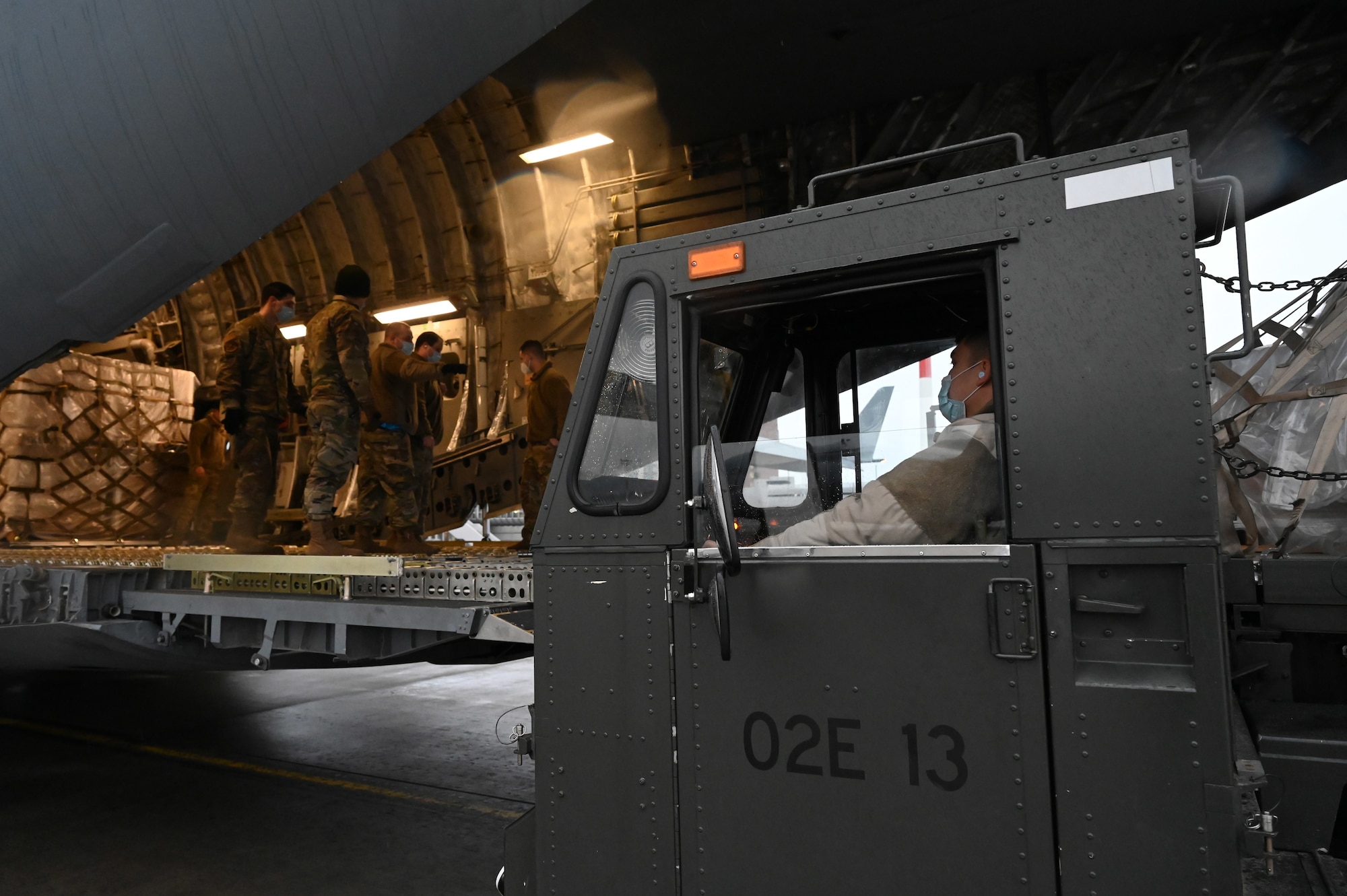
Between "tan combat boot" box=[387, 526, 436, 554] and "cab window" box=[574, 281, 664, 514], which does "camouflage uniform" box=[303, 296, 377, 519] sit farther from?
"cab window" box=[574, 281, 664, 514]

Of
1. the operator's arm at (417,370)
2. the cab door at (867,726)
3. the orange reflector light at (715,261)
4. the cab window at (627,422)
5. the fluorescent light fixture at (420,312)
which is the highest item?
the fluorescent light fixture at (420,312)

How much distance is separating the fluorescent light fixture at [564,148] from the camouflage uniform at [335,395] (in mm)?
3655

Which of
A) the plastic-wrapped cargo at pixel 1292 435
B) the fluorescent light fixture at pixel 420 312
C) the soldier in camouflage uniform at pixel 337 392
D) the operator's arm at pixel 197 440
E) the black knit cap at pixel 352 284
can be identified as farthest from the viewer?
the fluorescent light fixture at pixel 420 312

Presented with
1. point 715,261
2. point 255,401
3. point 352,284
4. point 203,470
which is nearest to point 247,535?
→ point 255,401

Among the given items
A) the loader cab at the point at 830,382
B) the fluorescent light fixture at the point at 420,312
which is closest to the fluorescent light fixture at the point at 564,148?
the fluorescent light fixture at the point at 420,312

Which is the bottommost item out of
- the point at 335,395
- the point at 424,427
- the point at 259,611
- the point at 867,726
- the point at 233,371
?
the point at 867,726

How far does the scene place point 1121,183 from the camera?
76.0 inches

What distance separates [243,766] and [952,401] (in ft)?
17.4

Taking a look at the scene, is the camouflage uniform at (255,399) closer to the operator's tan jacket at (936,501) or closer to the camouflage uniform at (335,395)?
the camouflage uniform at (335,395)

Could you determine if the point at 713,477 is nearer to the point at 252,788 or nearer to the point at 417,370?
the point at 417,370

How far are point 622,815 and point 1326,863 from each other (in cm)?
315

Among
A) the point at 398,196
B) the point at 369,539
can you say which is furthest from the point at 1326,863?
the point at 398,196

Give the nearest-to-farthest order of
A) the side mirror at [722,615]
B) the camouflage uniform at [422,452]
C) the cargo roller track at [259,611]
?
1. the side mirror at [722,615]
2. the cargo roller track at [259,611]
3. the camouflage uniform at [422,452]

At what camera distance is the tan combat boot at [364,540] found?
5.77 m
